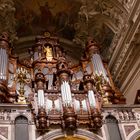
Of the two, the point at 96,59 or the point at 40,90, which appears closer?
the point at 40,90

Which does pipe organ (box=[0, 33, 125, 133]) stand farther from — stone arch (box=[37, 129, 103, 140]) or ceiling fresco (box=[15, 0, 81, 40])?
ceiling fresco (box=[15, 0, 81, 40])

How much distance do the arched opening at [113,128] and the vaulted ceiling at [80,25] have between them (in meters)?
3.90

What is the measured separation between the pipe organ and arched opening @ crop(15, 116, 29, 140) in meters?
0.29

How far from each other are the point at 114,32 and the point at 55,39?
2865 mm

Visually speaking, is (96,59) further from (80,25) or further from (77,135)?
(77,135)

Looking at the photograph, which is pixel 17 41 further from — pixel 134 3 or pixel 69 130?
pixel 69 130

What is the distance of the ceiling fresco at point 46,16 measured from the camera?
16.3 metres

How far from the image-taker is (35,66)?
13.6 meters

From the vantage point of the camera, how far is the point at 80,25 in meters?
16.1

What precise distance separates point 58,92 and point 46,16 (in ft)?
26.6

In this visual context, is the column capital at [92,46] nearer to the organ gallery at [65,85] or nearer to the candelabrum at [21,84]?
the organ gallery at [65,85]

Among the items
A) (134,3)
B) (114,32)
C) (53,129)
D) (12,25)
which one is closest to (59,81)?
(53,129)

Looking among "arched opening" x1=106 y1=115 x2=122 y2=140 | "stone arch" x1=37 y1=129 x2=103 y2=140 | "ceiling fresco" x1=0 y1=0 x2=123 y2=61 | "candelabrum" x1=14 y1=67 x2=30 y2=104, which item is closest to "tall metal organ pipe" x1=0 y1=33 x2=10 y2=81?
"candelabrum" x1=14 y1=67 x2=30 y2=104

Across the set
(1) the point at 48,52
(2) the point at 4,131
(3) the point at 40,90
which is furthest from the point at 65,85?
(1) the point at 48,52
